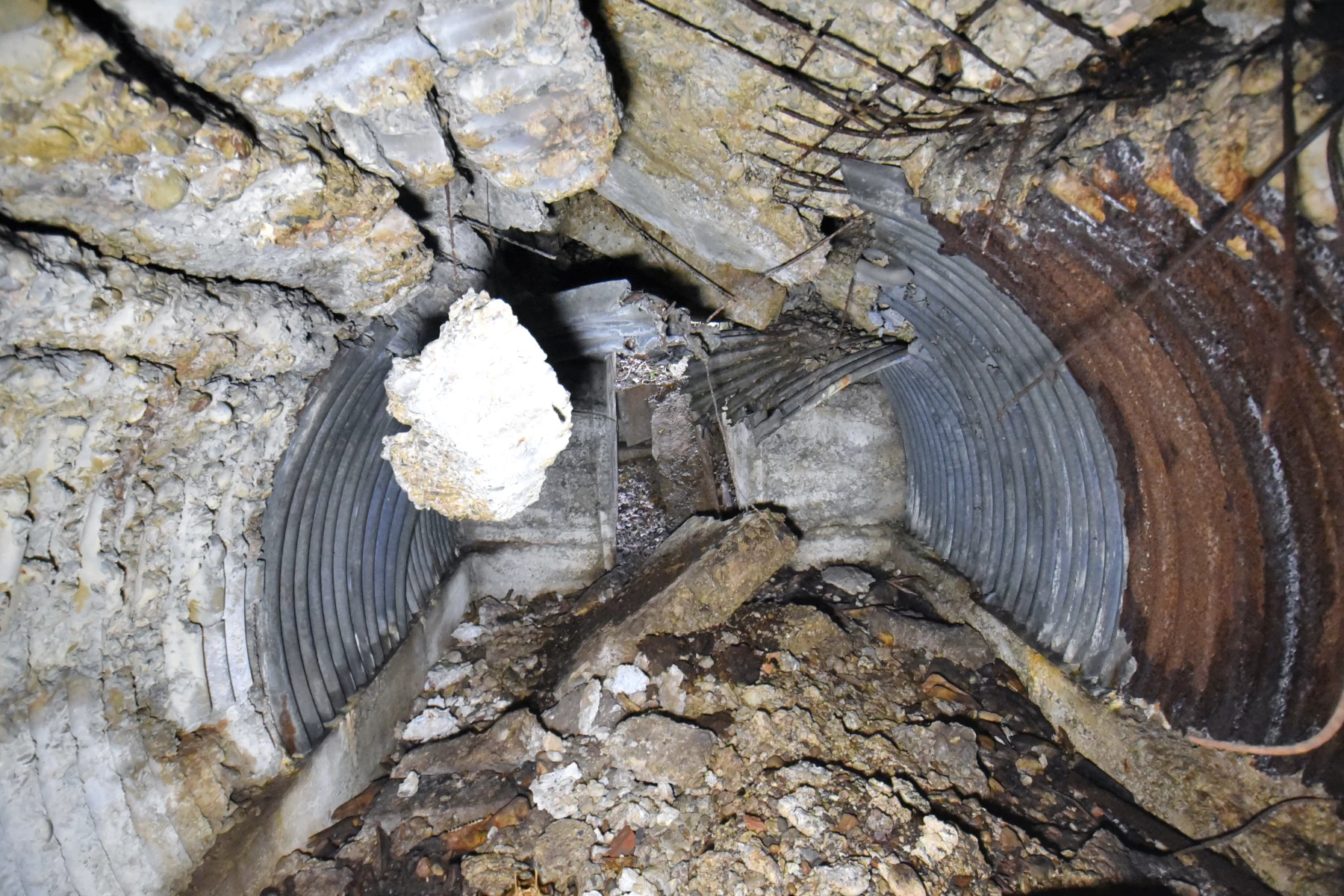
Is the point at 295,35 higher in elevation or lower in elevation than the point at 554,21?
lower

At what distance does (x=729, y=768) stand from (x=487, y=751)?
5.43 feet

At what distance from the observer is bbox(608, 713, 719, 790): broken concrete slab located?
372cm

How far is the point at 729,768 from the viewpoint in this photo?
3744 millimetres

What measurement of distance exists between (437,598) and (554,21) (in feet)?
14.8

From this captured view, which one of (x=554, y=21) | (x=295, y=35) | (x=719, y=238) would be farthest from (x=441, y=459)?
(x=719, y=238)

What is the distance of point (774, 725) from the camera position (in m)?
4.00

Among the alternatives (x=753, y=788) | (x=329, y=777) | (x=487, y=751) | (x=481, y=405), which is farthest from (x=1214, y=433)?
(x=329, y=777)

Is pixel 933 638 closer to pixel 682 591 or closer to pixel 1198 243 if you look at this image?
pixel 682 591

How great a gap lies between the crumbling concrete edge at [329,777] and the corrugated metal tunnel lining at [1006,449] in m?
4.48

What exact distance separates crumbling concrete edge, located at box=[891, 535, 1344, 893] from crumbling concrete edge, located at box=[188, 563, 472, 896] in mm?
4535

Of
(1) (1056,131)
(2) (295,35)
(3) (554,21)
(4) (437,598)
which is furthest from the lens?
(4) (437,598)

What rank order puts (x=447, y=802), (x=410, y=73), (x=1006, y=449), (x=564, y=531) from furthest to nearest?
(x=564, y=531) < (x=1006, y=449) < (x=447, y=802) < (x=410, y=73)

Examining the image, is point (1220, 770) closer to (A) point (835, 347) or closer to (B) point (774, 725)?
(B) point (774, 725)

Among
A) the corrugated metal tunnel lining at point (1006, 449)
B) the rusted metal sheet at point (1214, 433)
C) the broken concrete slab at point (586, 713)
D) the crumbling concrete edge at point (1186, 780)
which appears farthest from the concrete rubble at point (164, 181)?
the crumbling concrete edge at point (1186, 780)
